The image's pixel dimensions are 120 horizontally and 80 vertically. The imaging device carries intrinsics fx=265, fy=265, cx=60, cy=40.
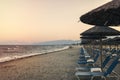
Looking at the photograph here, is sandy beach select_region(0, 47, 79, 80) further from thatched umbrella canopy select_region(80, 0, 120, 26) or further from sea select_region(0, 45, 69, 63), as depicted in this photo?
sea select_region(0, 45, 69, 63)

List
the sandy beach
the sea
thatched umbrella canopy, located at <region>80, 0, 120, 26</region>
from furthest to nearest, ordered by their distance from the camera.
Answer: the sea, the sandy beach, thatched umbrella canopy, located at <region>80, 0, 120, 26</region>

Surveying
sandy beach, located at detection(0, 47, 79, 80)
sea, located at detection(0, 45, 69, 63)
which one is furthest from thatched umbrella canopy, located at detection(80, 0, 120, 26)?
sea, located at detection(0, 45, 69, 63)

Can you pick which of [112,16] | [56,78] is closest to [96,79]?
[56,78]

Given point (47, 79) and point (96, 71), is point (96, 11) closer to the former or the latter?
point (96, 71)

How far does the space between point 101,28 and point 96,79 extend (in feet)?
6.87

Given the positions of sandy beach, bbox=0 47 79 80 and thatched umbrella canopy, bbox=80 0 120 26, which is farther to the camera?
sandy beach, bbox=0 47 79 80

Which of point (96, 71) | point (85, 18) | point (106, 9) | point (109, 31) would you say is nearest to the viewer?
point (106, 9)

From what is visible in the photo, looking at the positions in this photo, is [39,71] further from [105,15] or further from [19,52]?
[19,52]

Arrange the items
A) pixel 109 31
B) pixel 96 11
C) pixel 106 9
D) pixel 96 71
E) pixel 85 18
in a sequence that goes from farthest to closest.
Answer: pixel 109 31
pixel 96 71
pixel 85 18
pixel 96 11
pixel 106 9

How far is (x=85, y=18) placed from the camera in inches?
268

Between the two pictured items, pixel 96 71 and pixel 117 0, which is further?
pixel 96 71

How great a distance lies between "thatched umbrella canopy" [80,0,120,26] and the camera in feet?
17.5

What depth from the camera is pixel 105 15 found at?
6.53 metres

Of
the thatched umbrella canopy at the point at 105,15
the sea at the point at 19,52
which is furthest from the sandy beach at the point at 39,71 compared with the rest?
the sea at the point at 19,52
